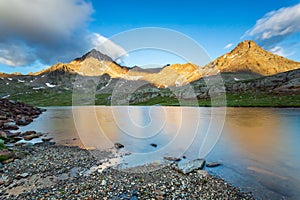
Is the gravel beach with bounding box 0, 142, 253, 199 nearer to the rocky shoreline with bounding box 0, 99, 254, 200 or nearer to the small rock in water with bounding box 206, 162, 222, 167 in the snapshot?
the rocky shoreline with bounding box 0, 99, 254, 200

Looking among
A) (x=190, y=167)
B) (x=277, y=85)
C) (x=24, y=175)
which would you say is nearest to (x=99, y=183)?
(x=24, y=175)

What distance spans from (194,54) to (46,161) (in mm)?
21887

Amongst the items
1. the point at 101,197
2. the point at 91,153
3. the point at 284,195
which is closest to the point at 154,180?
the point at 101,197

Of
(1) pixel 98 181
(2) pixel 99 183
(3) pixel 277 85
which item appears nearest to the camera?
(2) pixel 99 183

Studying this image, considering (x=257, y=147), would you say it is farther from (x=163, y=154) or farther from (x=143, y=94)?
(x=143, y=94)

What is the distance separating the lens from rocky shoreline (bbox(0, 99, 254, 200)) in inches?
325

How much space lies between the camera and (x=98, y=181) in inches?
379

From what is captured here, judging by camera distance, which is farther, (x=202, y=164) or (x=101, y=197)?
(x=202, y=164)

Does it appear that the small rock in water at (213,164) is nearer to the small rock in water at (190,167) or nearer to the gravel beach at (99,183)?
the small rock in water at (190,167)

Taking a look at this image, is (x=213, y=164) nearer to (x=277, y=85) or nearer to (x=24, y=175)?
(x=24, y=175)

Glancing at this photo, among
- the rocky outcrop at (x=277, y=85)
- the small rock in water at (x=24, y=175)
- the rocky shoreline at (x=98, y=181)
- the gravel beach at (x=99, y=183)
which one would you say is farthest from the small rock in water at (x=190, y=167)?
the rocky outcrop at (x=277, y=85)

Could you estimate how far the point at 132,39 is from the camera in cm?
2294

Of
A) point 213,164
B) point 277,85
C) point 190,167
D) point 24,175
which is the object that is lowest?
point 213,164

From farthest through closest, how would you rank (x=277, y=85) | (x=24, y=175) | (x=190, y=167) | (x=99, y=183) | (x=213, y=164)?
(x=277, y=85) → (x=213, y=164) → (x=190, y=167) → (x=24, y=175) → (x=99, y=183)
